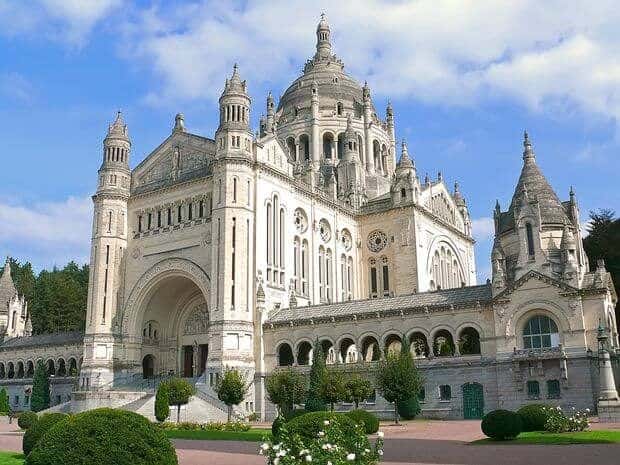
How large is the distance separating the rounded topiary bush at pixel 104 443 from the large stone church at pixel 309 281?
1245 inches

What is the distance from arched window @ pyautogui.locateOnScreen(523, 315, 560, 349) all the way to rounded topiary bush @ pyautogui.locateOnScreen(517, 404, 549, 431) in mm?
11465

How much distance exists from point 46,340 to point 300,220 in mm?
32954

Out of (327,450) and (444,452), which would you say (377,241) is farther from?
(327,450)

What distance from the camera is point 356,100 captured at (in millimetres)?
85000

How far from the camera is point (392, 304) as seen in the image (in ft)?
163

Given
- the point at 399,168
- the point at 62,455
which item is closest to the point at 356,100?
the point at 399,168

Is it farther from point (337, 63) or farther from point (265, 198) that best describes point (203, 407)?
point (337, 63)

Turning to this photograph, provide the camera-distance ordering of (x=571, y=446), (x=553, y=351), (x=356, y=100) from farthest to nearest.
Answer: (x=356, y=100), (x=553, y=351), (x=571, y=446)

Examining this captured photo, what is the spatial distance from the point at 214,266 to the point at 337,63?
148ft

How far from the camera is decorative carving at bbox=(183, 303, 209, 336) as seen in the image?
206ft

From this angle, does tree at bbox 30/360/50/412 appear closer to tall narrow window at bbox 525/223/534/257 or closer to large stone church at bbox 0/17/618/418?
large stone church at bbox 0/17/618/418

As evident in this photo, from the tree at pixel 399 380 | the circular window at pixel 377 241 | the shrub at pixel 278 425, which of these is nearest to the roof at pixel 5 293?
the circular window at pixel 377 241

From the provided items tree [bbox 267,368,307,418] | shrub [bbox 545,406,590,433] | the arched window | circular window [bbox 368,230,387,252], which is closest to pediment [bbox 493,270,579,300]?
the arched window

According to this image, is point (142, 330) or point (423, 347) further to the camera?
point (142, 330)
